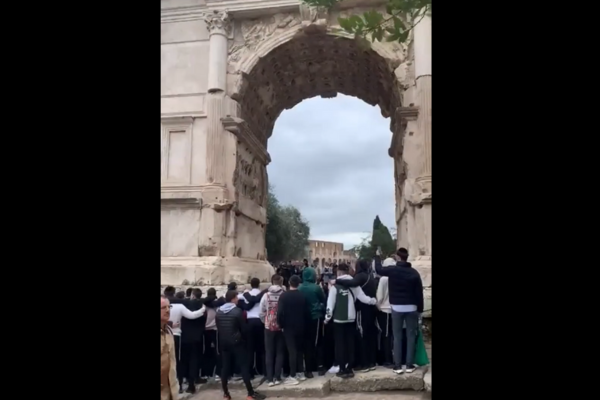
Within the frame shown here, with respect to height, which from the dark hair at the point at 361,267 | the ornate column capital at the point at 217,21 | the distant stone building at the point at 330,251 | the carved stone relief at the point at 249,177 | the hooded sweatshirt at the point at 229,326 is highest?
the ornate column capital at the point at 217,21

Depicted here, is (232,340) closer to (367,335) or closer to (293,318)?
(293,318)

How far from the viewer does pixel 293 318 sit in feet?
20.8

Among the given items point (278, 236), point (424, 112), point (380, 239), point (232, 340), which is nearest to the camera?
point (232, 340)

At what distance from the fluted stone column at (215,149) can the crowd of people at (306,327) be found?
510cm

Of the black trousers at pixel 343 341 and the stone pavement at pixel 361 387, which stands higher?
the black trousers at pixel 343 341

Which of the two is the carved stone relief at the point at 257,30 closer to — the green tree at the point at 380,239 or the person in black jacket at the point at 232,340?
the person in black jacket at the point at 232,340

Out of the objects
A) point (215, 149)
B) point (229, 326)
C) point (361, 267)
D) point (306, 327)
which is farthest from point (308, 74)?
point (229, 326)

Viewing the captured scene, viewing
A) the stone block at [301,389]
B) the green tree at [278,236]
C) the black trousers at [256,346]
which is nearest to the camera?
the stone block at [301,389]

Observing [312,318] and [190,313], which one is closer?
[190,313]

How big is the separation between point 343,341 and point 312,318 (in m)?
0.49

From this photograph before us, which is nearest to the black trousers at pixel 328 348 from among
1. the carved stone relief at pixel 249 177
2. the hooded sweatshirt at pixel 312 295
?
the hooded sweatshirt at pixel 312 295

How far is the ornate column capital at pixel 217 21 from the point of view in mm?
12945

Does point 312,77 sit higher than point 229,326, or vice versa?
point 312,77
